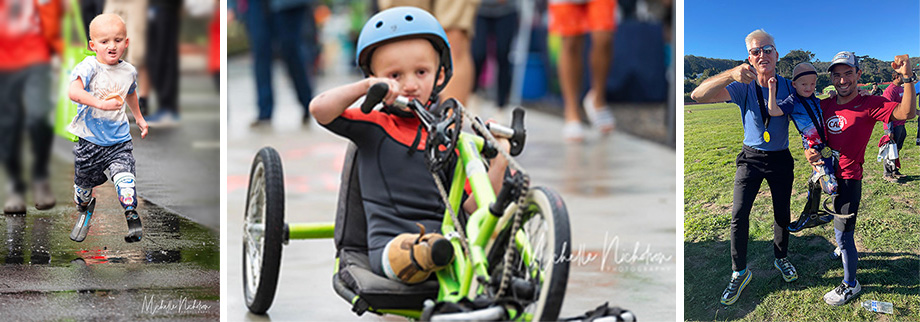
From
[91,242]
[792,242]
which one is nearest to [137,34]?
[91,242]

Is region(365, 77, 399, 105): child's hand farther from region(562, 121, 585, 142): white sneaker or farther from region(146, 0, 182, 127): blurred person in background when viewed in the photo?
region(562, 121, 585, 142): white sneaker

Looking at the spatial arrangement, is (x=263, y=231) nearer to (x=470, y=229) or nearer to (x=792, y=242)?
(x=470, y=229)

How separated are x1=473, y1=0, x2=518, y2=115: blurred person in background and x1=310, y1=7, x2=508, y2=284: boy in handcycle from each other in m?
4.89

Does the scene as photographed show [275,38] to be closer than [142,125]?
No

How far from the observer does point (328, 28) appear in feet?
61.7

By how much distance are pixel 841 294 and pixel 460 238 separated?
1.59 metres

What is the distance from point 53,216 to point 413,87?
4.83ft

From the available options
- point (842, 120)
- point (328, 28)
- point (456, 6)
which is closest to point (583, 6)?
point (456, 6)

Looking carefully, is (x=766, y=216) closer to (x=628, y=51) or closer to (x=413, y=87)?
(x=413, y=87)

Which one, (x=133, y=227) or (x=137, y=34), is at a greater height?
(x=137, y=34)

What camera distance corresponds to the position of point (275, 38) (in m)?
9.25
